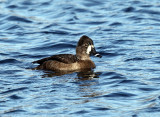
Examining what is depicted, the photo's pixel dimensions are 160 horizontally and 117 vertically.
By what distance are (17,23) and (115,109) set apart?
41.6 feet

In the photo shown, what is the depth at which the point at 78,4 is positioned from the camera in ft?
81.6

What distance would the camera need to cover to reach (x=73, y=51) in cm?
1667

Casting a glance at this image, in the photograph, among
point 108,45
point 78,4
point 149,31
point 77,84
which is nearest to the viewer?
point 77,84

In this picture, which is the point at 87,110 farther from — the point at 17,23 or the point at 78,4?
the point at 78,4

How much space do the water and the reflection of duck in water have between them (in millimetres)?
412

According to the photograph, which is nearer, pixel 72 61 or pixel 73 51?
pixel 72 61

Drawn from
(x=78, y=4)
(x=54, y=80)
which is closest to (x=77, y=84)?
(x=54, y=80)

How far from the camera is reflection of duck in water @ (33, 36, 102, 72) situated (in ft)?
44.7

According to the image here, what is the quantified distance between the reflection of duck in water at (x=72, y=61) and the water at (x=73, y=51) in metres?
0.41

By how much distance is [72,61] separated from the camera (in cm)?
1375

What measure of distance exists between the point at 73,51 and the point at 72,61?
294 centimetres

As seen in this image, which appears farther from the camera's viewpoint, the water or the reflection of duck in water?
the reflection of duck in water

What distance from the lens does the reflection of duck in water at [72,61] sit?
13.6 m

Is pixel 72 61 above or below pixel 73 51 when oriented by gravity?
above
